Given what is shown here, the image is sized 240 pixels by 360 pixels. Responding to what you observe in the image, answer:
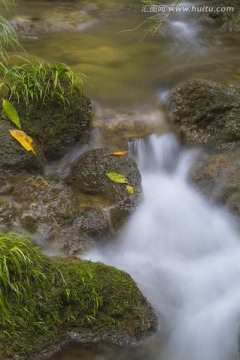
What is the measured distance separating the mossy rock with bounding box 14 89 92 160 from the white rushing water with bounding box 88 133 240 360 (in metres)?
0.85

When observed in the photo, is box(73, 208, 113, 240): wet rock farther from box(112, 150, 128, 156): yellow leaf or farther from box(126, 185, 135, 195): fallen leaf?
box(112, 150, 128, 156): yellow leaf

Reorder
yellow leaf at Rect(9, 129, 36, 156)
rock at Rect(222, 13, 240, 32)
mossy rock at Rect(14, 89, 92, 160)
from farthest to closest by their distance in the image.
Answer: rock at Rect(222, 13, 240, 32) → mossy rock at Rect(14, 89, 92, 160) → yellow leaf at Rect(9, 129, 36, 156)

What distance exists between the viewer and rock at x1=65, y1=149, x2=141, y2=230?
5.05 m

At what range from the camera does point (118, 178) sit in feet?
17.2

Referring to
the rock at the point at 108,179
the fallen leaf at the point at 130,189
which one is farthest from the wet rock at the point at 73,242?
the fallen leaf at the point at 130,189

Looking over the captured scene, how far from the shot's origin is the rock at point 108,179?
5047 millimetres

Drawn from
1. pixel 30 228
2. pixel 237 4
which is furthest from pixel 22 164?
pixel 237 4

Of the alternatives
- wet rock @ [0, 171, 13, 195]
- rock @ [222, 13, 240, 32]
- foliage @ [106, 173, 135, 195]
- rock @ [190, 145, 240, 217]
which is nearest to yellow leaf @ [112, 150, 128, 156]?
foliage @ [106, 173, 135, 195]

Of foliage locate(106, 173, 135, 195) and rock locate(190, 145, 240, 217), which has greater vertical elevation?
foliage locate(106, 173, 135, 195)

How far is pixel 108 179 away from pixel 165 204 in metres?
0.80

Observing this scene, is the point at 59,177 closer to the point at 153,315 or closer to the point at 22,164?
the point at 22,164

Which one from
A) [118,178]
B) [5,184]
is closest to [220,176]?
[118,178]

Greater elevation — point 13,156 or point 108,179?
point 13,156

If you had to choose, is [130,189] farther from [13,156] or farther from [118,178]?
[13,156]
